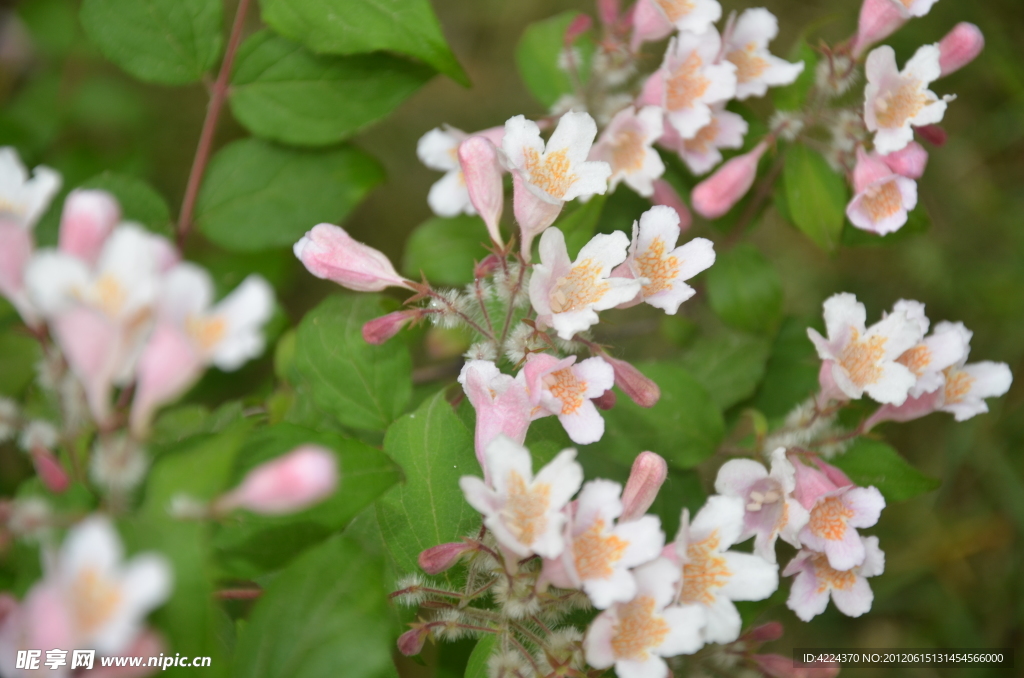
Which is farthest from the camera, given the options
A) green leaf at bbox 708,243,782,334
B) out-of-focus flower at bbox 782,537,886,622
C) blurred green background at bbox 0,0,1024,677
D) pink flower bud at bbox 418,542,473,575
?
blurred green background at bbox 0,0,1024,677

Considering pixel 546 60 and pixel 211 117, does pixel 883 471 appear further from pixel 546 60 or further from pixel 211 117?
pixel 211 117

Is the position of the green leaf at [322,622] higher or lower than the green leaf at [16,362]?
higher

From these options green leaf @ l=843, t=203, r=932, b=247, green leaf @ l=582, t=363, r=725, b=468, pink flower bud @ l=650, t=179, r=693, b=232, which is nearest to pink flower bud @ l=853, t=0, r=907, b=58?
green leaf @ l=843, t=203, r=932, b=247

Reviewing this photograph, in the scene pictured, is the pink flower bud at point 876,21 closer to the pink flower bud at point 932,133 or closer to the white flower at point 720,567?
the pink flower bud at point 932,133

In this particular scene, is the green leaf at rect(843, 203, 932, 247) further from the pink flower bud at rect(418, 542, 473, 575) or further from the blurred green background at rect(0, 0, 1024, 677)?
the pink flower bud at rect(418, 542, 473, 575)

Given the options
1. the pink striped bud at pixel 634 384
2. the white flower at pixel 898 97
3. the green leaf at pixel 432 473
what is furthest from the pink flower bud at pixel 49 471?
the white flower at pixel 898 97

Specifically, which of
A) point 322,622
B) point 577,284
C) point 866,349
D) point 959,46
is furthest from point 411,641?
point 959,46
